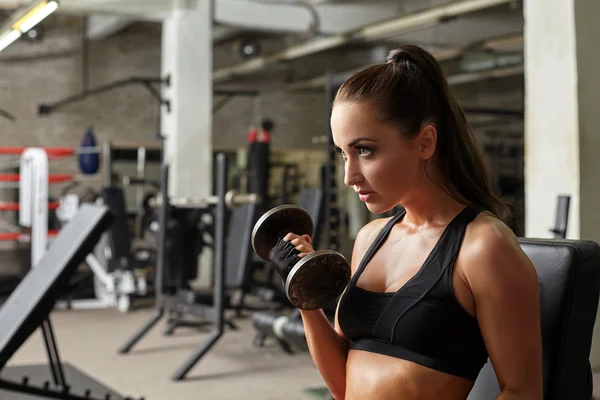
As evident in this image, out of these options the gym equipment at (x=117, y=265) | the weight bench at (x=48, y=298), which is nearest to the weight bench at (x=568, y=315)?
the weight bench at (x=48, y=298)

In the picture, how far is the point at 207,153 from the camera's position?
8.11m

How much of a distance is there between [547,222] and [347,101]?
334 centimetres

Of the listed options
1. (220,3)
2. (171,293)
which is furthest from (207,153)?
(171,293)

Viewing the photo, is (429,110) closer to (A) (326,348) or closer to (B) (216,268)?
(A) (326,348)

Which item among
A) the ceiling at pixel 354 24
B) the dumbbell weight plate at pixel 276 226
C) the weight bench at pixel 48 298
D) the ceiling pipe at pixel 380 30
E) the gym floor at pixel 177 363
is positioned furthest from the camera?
the ceiling at pixel 354 24

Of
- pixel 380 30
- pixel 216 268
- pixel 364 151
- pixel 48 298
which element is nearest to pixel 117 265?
pixel 216 268

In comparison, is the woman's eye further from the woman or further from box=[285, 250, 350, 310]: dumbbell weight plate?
box=[285, 250, 350, 310]: dumbbell weight plate

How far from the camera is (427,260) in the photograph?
1.13 m

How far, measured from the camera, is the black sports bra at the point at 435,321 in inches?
43.0

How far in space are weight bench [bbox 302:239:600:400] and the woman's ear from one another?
0.81 ft

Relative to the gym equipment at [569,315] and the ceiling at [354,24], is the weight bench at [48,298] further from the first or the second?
the ceiling at [354,24]

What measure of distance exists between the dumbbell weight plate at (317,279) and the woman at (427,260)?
0.28ft

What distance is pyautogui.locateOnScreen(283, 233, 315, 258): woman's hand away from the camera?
3.85 feet

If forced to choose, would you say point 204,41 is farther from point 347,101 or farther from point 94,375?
point 347,101
